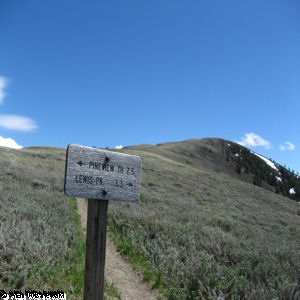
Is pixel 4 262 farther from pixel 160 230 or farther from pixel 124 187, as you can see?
pixel 160 230

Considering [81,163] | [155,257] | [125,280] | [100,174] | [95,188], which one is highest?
[81,163]

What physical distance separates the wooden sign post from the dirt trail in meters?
2.60

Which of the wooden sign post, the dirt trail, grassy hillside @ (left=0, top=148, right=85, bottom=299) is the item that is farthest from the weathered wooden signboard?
the dirt trail

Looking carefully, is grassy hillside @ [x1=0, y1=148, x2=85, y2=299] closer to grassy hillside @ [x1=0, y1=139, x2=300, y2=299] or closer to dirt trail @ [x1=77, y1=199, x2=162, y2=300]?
grassy hillside @ [x1=0, y1=139, x2=300, y2=299]

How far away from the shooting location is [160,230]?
9.95 metres

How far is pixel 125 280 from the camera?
699 cm

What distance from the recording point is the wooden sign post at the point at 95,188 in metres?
3.76

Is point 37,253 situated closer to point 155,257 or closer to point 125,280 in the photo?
point 125,280

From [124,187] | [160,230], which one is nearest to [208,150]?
[160,230]

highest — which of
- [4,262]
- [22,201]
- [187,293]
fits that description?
[22,201]

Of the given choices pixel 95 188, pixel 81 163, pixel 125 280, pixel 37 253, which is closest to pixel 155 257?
pixel 125 280

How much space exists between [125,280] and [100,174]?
Result: 3.96 meters

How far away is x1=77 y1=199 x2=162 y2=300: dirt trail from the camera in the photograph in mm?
6354

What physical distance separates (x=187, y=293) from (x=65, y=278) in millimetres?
2300
